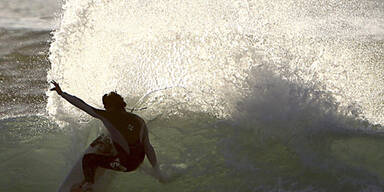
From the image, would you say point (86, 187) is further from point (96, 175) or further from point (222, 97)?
point (222, 97)

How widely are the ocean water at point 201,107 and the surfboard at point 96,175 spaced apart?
0.23 metres

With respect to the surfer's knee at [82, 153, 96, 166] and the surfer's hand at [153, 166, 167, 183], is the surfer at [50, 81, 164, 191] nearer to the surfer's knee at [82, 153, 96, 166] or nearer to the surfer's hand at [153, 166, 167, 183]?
the surfer's knee at [82, 153, 96, 166]

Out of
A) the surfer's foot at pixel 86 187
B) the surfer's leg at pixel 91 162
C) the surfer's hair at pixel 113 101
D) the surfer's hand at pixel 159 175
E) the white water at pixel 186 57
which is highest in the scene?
the white water at pixel 186 57

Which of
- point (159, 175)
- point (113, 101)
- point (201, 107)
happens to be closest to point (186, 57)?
point (201, 107)

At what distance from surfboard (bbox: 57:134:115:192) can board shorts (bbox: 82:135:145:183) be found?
0.08 metres

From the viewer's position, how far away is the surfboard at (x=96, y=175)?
490 cm

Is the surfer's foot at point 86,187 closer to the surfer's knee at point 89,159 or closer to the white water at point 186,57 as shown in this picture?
the surfer's knee at point 89,159

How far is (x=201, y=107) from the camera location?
673 centimetres

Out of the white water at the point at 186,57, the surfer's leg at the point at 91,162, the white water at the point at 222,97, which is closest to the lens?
the surfer's leg at the point at 91,162

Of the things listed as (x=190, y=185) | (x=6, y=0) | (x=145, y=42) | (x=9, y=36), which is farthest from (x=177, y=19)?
(x=6, y=0)

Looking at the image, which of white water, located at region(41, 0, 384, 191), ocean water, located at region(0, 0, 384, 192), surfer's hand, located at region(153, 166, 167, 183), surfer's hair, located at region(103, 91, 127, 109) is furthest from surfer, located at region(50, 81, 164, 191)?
white water, located at region(41, 0, 384, 191)

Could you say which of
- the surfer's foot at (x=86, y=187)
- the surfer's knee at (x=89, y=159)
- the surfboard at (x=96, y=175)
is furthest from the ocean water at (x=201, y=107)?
the surfer's knee at (x=89, y=159)

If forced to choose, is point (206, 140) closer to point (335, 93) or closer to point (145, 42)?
point (335, 93)

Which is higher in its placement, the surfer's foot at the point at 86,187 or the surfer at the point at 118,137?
the surfer at the point at 118,137
